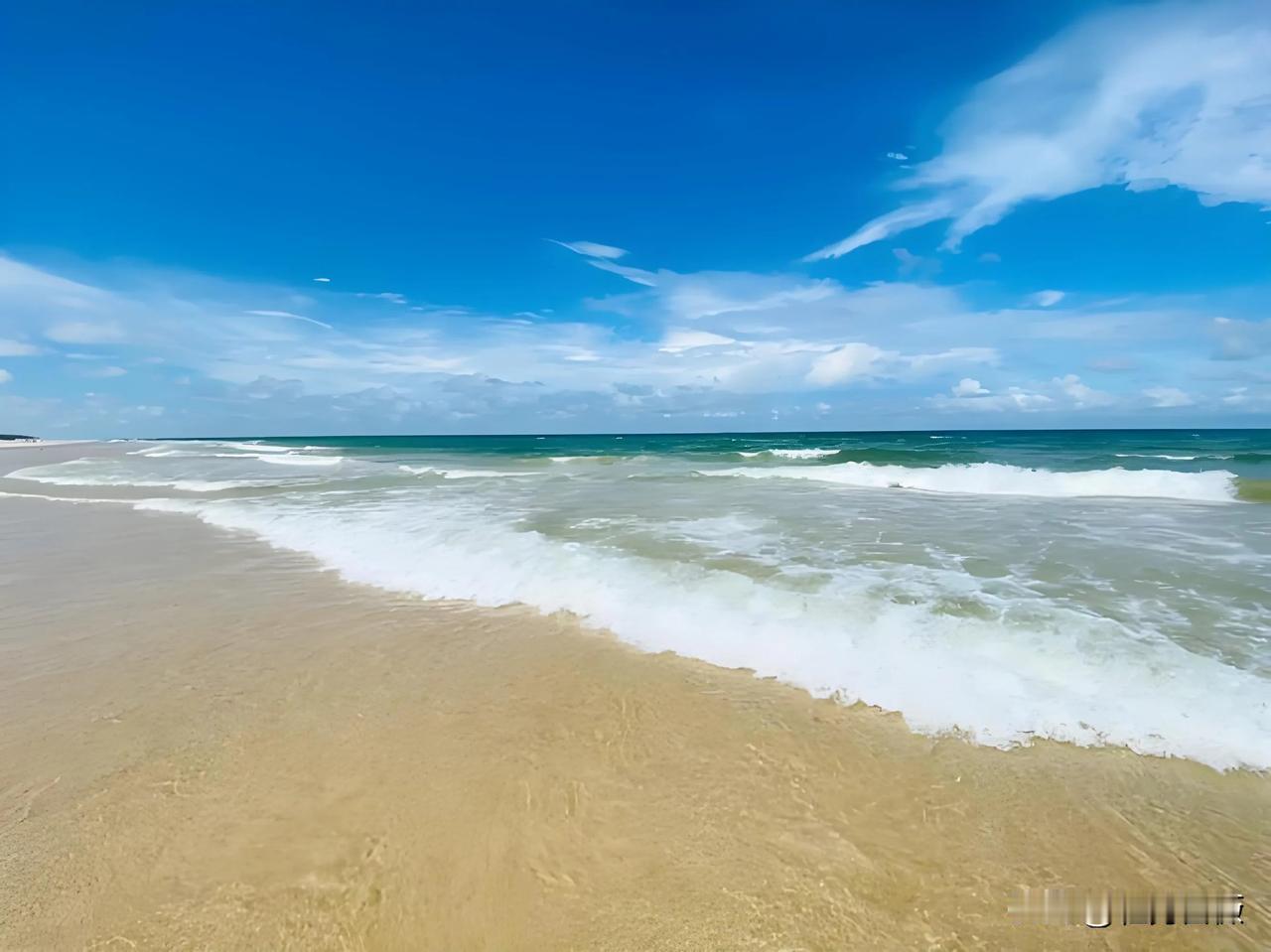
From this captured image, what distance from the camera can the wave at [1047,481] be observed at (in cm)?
1760

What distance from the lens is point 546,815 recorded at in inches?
119

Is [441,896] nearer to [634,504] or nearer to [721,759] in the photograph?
[721,759]

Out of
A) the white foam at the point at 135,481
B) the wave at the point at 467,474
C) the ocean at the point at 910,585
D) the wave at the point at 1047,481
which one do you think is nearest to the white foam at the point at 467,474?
the wave at the point at 467,474

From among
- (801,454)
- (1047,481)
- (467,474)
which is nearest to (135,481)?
(467,474)

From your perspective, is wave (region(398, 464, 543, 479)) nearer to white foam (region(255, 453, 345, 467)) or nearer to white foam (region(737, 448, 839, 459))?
white foam (region(255, 453, 345, 467))

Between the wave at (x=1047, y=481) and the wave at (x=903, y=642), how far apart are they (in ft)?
48.6

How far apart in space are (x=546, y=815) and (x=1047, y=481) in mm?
22251

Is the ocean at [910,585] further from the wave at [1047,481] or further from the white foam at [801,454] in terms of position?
the white foam at [801,454]

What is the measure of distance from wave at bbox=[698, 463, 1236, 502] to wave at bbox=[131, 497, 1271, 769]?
14819 mm

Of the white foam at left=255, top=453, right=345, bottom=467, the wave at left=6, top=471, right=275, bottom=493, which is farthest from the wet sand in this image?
the white foam at left=255, top=453, right=345, bottom=467

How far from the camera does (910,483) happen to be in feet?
70.8

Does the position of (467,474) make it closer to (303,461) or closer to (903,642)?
(303,461)

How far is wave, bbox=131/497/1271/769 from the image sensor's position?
3838 millimetres

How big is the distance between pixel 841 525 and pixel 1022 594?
4860 mm
